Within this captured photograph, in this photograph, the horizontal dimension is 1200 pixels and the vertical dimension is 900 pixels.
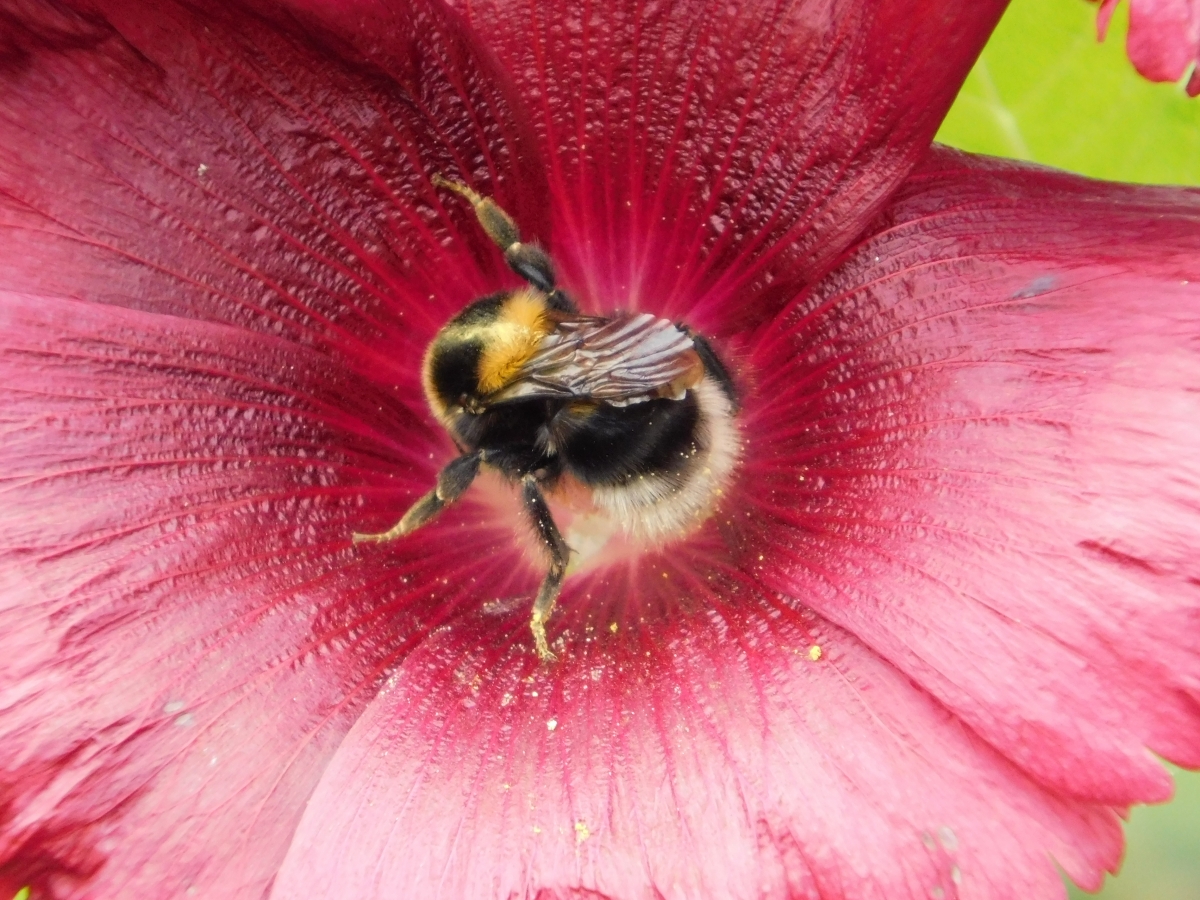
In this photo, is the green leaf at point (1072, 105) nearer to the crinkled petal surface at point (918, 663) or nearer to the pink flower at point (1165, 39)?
the crinkled petal surface at point (918, 663)

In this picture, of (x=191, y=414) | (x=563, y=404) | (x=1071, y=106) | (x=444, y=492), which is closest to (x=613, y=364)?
(x=563, y=404)

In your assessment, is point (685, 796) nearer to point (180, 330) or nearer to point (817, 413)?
point (817, 413)

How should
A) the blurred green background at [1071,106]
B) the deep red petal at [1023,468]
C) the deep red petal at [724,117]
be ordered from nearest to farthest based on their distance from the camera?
the deep red petal at [1023,468], the deep red petal at [724,117], the blurred green background at [1071,106]

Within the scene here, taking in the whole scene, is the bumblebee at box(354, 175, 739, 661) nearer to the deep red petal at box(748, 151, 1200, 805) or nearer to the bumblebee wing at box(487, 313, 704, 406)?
the bumblebee wing at box(487, 313, 704, 406)

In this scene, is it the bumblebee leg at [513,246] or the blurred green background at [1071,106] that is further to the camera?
the blurred green background at [1071,106]

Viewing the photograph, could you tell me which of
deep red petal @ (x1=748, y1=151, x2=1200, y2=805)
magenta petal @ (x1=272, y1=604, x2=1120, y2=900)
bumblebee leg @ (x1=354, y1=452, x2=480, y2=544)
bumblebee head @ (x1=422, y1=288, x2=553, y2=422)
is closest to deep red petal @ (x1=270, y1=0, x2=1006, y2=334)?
deep red petal @ (x1=748, y1=151, x2=1200, y2=805)

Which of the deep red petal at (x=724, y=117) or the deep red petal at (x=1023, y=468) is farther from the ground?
the deep red petal at (x=724, y=117)

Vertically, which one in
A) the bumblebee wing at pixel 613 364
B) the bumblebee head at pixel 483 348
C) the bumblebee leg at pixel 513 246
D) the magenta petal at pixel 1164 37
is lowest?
the bumblebee wing at pixel 613 364

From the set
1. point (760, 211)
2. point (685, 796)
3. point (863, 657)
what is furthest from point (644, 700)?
point (760, 211)

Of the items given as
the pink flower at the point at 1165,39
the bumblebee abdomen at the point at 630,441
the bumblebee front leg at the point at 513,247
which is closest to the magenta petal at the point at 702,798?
the bumblebee abdomen at the point at 630,441
